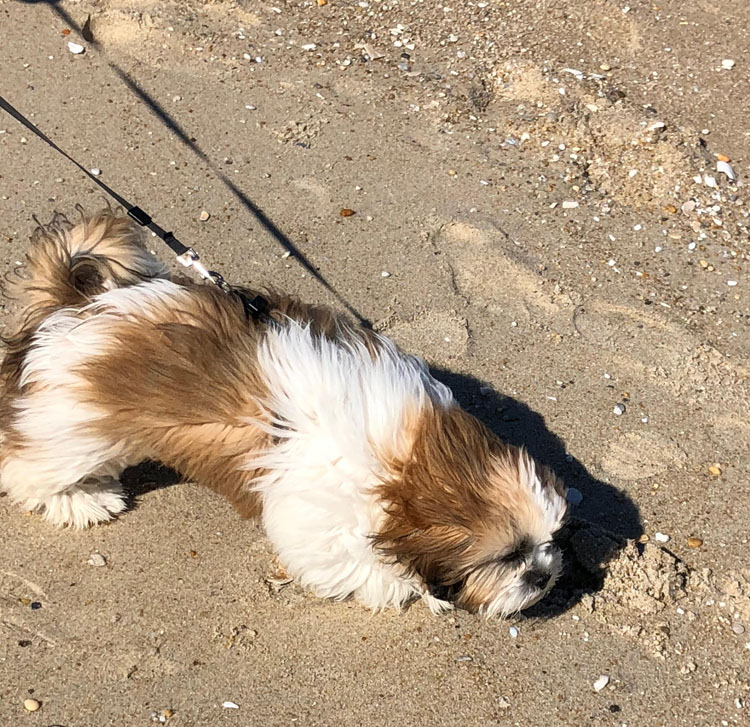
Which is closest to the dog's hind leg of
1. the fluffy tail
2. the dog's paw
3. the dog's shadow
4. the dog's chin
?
the dog's paw

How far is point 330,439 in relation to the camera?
2.88 metres

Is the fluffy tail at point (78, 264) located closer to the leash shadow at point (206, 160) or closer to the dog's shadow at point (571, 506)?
the leash shadow at point (206, 160)

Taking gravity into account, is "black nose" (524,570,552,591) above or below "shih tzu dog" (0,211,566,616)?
below

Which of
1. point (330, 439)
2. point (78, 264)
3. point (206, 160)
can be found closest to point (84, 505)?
point (78, 264)

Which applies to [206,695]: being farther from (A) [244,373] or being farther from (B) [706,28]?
(B) [706,28]

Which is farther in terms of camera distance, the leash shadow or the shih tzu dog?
the leash shadow

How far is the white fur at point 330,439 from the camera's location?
113 inches

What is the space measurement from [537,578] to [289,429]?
937 millimetres

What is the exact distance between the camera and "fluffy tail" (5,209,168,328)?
3195 mm

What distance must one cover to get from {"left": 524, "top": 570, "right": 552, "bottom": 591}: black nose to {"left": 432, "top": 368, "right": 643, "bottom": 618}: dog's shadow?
A: 26cm

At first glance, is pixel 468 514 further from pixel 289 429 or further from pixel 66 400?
pixel 66 400

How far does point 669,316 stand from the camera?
4492 mm

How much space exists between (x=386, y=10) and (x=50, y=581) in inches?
178

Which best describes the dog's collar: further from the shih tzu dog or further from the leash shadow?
the leash shadow
